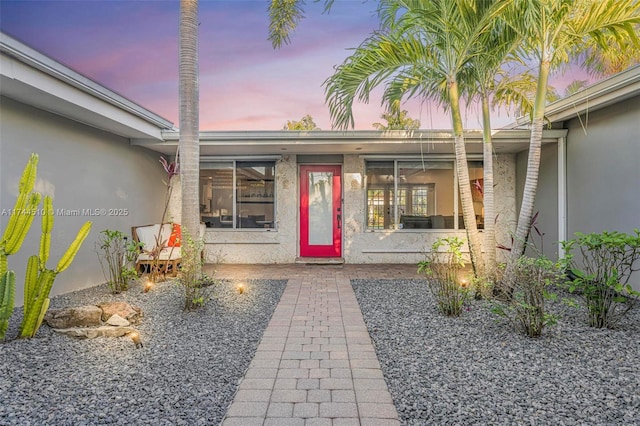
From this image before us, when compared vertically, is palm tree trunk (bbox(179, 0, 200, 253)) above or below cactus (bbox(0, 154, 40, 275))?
above

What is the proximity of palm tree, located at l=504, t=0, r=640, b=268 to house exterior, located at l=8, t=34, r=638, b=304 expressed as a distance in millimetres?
1148

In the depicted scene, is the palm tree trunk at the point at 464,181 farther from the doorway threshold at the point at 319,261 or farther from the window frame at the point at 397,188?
the doorway threshold at the point at 319,261

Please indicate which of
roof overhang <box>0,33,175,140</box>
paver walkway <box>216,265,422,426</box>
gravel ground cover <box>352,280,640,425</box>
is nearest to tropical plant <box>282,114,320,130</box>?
roof overhang <box>0,33,175,140</box>

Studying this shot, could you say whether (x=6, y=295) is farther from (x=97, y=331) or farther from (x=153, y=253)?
(x=153, y=253)

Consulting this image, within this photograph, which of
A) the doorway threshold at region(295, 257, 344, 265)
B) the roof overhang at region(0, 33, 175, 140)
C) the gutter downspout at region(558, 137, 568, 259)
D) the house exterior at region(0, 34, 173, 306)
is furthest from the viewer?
the doorway threshold at region(295, 257, 344, 265)

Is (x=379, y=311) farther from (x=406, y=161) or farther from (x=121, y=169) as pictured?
(x=121, y=169)

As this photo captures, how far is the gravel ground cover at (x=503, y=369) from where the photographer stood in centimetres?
213

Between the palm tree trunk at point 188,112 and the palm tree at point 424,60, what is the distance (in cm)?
192

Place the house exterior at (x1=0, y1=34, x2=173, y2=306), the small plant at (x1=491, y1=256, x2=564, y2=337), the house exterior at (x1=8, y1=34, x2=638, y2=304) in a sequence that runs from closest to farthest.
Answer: the small plant at (x1=491, y1=256, x2=564, y2=337), the house exterior at (x1=0, y1=34, x2=173, y2=306), the house exterior at (x1=8, y1=34, x2=638, y2=304)

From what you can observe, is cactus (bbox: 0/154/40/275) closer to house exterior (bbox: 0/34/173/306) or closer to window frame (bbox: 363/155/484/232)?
house exterior (bbox: 0/34/173/306)

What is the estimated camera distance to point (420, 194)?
26.2 feet

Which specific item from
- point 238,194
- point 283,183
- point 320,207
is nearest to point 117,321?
point 238,194

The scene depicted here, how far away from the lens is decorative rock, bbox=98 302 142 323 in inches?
147

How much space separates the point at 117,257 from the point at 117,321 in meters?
2.54
